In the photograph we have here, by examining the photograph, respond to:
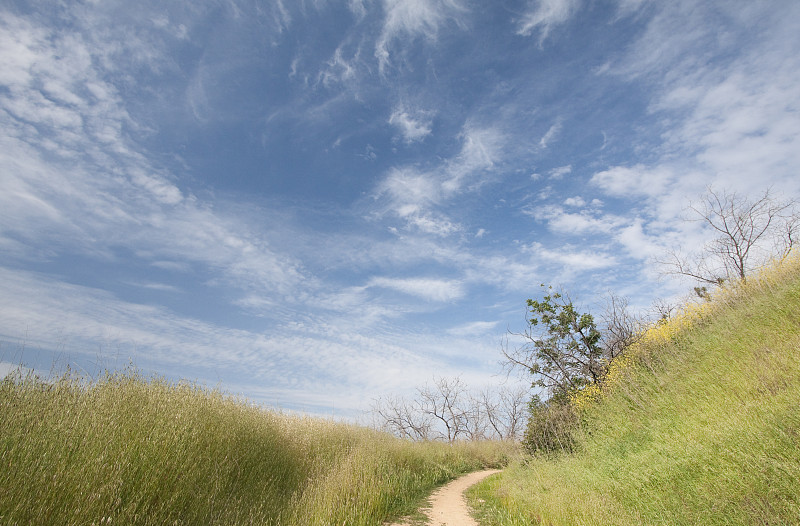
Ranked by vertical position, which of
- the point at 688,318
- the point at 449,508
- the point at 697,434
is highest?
the point at 688,318

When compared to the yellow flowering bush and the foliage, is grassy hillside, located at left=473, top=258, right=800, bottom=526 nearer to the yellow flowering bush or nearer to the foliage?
the yellow flowering bush

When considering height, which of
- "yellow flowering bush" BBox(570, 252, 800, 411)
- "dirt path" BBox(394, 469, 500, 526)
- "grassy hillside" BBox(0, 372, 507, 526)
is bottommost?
"dirt path" BBox(394, 469, 500, 526)

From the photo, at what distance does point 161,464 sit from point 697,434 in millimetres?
9382

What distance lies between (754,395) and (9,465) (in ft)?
36.6

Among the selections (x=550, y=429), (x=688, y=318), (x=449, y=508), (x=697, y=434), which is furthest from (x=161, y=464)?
(x=688, y=318)

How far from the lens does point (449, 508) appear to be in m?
10.6

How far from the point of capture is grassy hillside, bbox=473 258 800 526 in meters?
4.93

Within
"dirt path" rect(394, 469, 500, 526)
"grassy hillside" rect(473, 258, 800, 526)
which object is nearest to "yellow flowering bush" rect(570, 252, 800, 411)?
"grassy hillside" rect(473, 258, 800, 526)

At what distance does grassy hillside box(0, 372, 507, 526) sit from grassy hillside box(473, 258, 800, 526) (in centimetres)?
457

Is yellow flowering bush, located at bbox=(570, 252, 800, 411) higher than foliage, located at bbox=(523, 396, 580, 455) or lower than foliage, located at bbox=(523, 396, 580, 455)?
higher

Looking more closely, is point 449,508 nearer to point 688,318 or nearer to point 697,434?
point 697,434

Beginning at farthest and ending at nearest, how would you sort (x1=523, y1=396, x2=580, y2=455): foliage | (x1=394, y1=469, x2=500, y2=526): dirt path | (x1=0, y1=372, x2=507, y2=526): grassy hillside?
1. (x1=523, y1=396, x2=580, y2=455): foliage
2. (x1=394, y1=469, x2=500, y2=526): dirt path
3. (x1=0, y1=372, x2=507, y2=526): grassy hillside

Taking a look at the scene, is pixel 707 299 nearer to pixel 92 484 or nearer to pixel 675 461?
pixel 675 461

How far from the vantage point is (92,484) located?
436 centimetres
